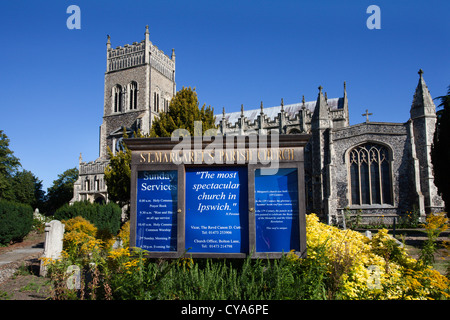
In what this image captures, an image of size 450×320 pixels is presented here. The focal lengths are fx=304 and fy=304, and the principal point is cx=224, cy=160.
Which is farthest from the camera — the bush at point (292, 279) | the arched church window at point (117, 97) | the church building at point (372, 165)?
the arched church window at point (117, 97)

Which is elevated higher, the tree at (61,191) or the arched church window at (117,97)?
the arched church window at (117,97)

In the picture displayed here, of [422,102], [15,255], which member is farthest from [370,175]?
[15,255]

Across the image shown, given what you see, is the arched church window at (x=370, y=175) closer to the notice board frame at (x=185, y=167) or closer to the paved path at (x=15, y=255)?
the notice board frame at (x=185, y=167)

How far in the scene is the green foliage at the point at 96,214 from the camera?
15.9 metres

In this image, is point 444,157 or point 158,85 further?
point 158,85

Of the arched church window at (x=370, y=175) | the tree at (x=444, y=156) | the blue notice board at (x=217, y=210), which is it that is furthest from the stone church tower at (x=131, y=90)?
the blue notice board at (x=217, y=210)

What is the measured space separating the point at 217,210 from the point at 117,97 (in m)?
41.9

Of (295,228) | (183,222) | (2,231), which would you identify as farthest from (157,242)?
(2,231)

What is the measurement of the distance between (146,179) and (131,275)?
5.69 ft

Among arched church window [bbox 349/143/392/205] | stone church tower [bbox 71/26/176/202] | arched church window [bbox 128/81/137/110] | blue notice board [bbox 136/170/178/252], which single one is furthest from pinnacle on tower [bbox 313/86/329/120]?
arched church window [bbox 128/81/137/110]

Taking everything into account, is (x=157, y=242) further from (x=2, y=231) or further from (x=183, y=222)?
(x=2, y=231)

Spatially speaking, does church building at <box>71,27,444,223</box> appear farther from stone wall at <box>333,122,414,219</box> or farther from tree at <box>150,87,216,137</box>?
tree at <box>150,87,216,137</box>

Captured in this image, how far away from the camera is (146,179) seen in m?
5.40

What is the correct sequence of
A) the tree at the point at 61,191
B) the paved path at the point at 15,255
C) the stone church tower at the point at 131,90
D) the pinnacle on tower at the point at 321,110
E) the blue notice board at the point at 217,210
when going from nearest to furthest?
the blue notice board at the point at 217,210 → the paved path at the point at 15,255 → the pinnacle on tower at the point at 321,110 → the stone church tower at the point at 131,90 → the tree at the point at 61,191
